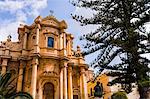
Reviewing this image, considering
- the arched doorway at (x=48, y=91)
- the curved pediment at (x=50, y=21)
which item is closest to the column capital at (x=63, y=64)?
the arched doorway at (x=48, y=91)

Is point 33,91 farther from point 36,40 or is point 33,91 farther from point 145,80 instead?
point 145,80

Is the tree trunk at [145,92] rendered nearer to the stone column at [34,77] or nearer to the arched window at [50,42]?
the stone column at [34,77]

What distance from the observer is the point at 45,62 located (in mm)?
25922

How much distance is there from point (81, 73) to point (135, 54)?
48.0ft

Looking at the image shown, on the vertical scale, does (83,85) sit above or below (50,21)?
below

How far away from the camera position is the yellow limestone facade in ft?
81.9

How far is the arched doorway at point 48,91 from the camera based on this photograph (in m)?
25.2

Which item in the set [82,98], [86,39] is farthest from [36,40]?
[86,39]

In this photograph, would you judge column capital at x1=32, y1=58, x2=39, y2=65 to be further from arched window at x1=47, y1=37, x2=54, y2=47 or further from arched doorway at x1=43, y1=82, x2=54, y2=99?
arched window at x1=47, y1=37, x2=54, y2=47

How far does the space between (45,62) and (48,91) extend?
3088mm

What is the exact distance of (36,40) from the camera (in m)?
26.5

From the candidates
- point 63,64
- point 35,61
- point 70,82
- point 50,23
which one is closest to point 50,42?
point 50,23

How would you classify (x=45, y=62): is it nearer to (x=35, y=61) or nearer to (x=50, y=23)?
(x=35, y=61)

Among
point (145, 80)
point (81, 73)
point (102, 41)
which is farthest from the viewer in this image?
point (81, 73)
